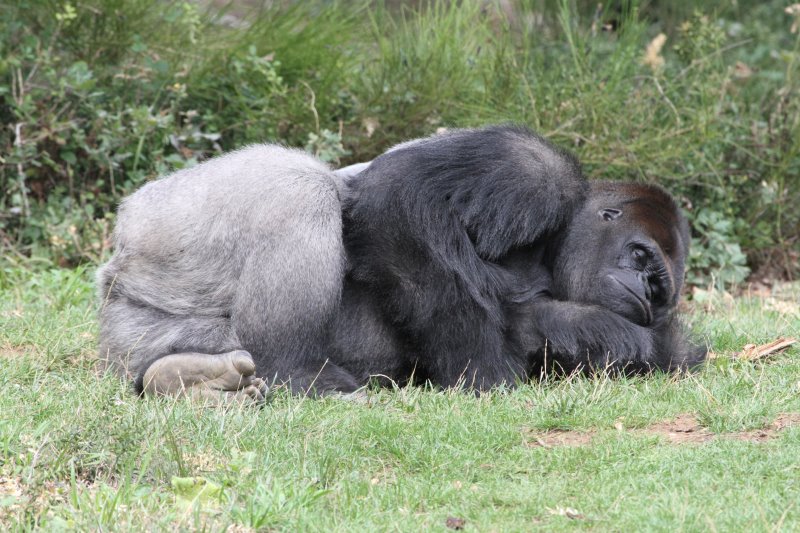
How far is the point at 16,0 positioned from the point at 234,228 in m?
3.68

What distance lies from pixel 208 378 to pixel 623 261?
5.98ft

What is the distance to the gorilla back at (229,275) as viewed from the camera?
160 inches

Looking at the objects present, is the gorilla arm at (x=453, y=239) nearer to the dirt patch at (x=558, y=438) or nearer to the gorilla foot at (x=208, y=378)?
the dirt patch at (x=558, y=438)

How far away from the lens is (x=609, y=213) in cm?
458

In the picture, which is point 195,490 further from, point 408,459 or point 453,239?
point 453,239

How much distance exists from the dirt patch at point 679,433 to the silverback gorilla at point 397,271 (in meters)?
0.70

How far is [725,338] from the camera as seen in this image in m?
5.05

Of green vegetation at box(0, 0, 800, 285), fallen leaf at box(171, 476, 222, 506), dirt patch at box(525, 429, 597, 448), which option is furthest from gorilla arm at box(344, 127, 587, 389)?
green vegetation at box(0, 0, 800, 285)

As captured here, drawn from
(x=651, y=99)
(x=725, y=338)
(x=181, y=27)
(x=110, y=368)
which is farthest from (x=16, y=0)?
(x=725, y=338)

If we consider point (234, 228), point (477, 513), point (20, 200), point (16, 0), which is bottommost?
point (20, 200)

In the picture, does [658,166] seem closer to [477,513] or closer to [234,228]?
[234,228]

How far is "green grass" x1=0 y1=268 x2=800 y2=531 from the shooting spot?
9.11 ft

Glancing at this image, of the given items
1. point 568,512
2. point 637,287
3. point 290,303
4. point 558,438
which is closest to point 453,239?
point 290,303

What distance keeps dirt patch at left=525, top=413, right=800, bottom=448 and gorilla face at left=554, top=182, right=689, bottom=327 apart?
891 mm
